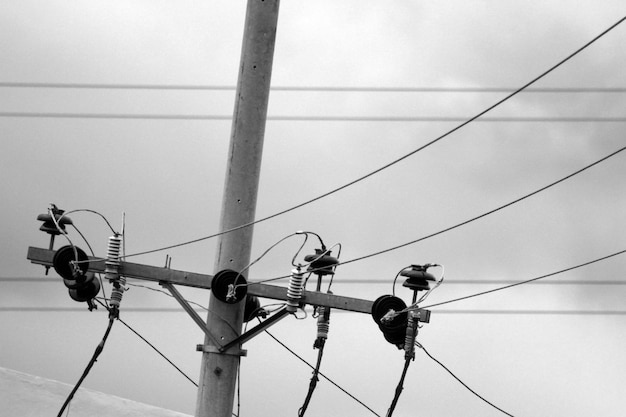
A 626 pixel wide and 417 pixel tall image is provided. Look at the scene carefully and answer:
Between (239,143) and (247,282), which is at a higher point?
(239,143)

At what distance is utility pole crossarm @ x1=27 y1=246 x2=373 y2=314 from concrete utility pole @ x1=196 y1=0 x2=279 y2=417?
247mm

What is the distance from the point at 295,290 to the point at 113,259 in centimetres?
183

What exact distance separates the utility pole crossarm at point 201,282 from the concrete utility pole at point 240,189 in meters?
0.25

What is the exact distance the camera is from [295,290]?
11000mm

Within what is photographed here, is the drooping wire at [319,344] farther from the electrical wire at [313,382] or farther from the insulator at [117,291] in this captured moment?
the insulator at [117,291]

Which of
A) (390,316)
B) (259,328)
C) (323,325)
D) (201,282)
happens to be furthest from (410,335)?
(201,282)

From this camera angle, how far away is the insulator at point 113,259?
1122cm

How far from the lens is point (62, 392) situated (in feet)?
60.7

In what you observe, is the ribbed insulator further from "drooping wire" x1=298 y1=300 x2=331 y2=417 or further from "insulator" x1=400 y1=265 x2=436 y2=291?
"insulator" x1=400 y1=265 x2=436 y2=291

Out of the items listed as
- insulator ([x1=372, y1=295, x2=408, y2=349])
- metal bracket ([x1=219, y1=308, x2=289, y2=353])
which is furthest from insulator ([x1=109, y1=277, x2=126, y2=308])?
insulator ([x1=372, y1=295, x2=408, y2=349])

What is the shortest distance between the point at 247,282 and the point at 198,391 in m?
1.17

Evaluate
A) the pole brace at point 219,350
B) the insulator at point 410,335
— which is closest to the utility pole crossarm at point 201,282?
the insulator at point 410,335

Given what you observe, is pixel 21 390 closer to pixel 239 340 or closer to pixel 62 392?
pixel 62 392

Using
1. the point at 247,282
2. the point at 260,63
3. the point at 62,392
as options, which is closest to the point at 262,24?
the point at 260,63
